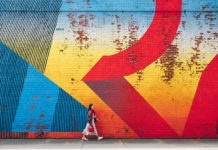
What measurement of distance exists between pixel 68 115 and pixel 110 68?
242 centimetres

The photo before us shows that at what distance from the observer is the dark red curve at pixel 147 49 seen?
48.9 feet

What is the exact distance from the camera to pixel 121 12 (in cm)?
1538

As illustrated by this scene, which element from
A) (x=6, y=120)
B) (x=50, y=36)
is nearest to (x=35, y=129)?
(x=6, y=120)

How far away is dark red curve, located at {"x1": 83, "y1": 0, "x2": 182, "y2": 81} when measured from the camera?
14.9 m

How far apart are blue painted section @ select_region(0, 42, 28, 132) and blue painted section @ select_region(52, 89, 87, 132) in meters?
1.61

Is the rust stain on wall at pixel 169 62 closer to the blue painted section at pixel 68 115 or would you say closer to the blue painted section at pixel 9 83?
the blue painted section at pixel 68 115

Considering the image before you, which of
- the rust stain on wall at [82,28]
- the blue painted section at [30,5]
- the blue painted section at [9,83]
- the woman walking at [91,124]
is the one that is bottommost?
the woman walking at [91,124]

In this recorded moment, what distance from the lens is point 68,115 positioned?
→ 1469cm

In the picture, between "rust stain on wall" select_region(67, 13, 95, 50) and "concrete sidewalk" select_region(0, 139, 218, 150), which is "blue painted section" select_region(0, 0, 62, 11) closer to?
"rust stain on wall" select_region(67, 13, 95, 50)

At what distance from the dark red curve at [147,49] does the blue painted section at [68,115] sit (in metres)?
1.08

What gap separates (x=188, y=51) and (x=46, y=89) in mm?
5707

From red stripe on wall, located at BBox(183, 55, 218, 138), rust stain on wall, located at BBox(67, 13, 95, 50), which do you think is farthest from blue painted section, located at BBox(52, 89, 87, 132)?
red stripe on wall, located at BBox(183, 55, 218, 138)

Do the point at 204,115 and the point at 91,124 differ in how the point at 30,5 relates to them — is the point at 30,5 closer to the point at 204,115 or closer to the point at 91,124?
the point at 91,124

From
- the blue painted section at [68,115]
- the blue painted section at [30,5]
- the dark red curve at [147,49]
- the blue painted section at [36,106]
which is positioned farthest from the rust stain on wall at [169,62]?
the blue painted section at [30,5]
